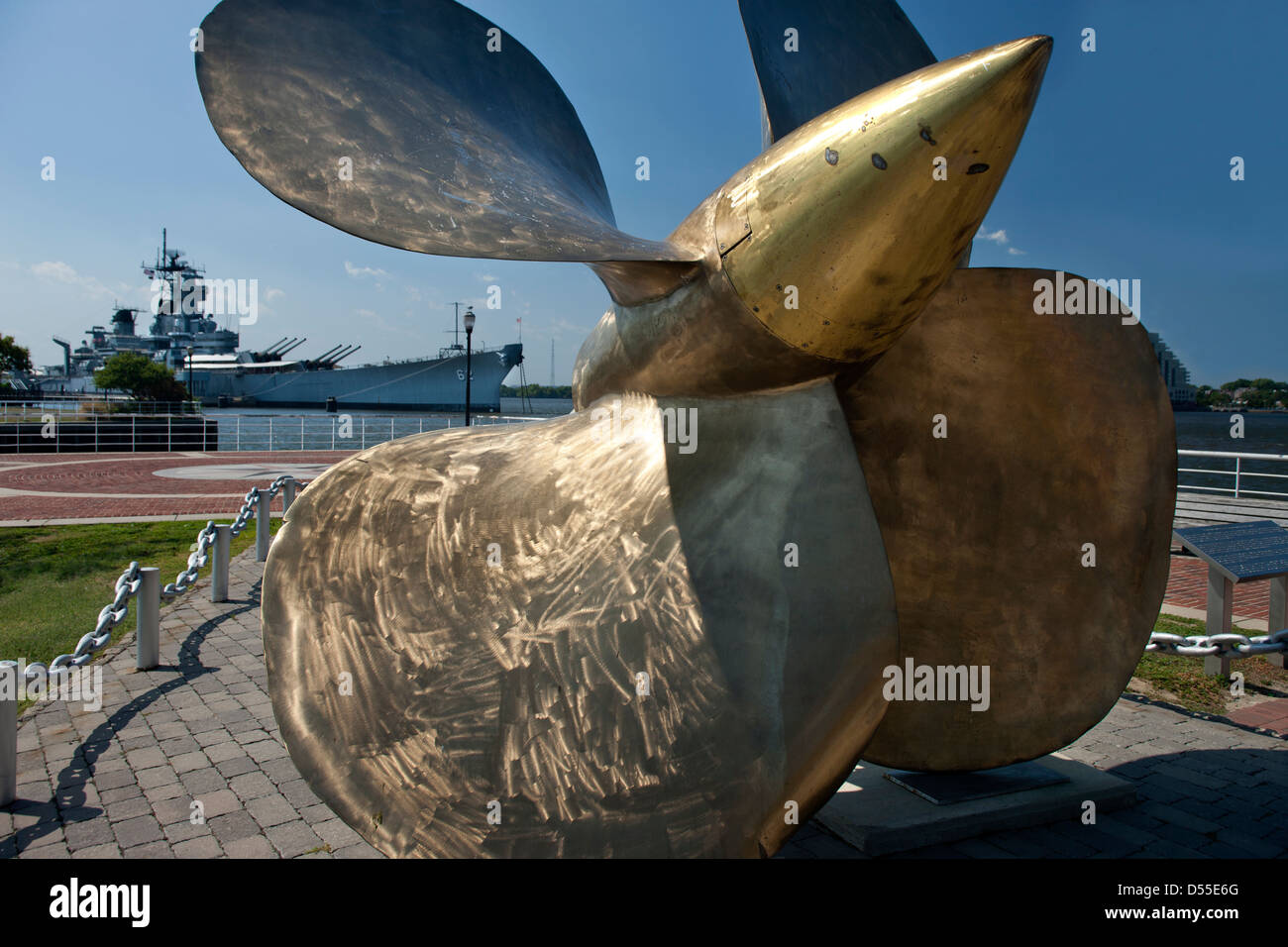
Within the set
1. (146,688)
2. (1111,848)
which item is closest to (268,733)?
(146,688)

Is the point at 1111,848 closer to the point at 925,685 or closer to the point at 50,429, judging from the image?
the point at 925,685

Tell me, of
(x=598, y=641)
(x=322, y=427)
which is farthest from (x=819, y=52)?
(x=322, y=427)

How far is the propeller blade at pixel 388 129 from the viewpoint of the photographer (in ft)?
7.27

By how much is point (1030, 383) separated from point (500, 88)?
223cm

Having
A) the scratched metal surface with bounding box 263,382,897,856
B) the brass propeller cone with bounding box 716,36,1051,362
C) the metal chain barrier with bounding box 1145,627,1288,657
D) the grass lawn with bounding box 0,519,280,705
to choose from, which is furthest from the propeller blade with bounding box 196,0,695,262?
the grass lawn with bounding box 0,519,280,705

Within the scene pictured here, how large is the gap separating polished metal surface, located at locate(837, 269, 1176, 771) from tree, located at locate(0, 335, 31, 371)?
194 ft

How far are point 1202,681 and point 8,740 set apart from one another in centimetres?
698

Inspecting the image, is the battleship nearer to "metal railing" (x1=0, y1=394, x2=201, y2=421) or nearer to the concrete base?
"metal railing" (x1=0, y1=394, x2=201, y2=421)

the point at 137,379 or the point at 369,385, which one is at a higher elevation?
the point at 369,385

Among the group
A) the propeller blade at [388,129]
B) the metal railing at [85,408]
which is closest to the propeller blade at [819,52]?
the propeller blade at [388,129]

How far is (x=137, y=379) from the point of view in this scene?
47.4m

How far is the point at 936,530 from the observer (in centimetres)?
286

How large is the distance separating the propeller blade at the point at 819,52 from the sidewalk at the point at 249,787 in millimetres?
3111

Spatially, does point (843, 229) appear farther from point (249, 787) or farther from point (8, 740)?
point (8, 740)
